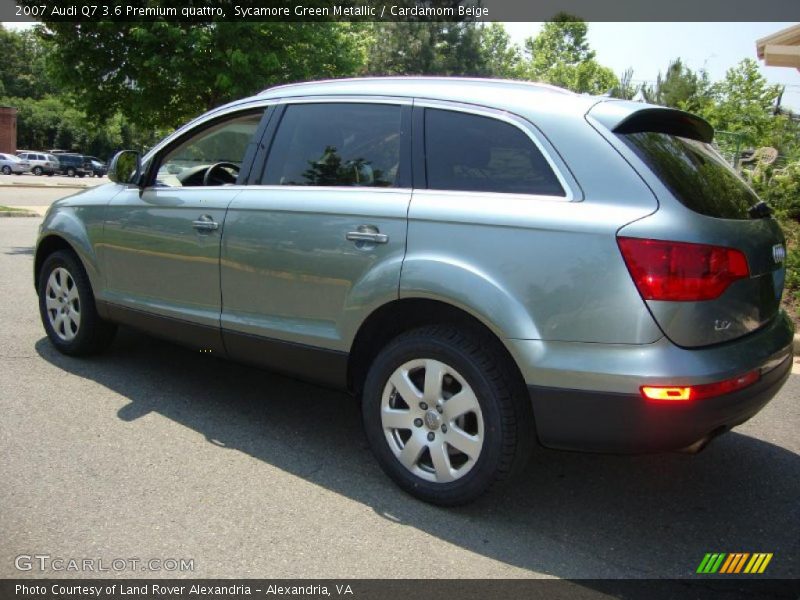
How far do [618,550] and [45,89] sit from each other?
94.3 m

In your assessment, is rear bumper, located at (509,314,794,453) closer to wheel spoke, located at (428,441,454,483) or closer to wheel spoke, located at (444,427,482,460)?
wheel spoke, located at (444,427,482,460)

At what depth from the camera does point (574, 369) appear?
107 inches

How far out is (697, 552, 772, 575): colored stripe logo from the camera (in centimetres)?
279

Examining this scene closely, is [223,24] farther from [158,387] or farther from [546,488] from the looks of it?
[546,488]

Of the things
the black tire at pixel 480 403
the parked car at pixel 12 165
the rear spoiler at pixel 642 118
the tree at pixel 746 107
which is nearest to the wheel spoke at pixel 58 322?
the black tire at pixel 480 403

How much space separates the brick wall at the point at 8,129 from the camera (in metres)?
57.2

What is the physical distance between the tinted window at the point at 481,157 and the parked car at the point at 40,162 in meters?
52.9

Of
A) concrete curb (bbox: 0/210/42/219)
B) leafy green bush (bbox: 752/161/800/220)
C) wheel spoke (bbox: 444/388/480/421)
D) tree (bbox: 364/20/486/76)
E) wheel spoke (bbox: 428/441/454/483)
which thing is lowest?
concrete curb (bbox: 0/210/42/219)

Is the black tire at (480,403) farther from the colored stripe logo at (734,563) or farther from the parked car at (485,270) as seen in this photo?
the colored stripe logo at (734,563)

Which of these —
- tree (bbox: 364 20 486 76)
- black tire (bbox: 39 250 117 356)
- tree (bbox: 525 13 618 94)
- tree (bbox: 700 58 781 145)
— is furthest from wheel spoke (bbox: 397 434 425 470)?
tree (bbox: 525 13 618 94)

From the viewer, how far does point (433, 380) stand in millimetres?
3082

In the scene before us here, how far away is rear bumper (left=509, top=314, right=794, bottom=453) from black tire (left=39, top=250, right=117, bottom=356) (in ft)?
10.7

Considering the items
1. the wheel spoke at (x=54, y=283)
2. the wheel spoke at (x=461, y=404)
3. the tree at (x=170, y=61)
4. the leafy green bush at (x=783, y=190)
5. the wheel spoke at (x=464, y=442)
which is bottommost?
the wheel spoke at (x=464, y=442)

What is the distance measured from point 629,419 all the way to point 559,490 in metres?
0.90
